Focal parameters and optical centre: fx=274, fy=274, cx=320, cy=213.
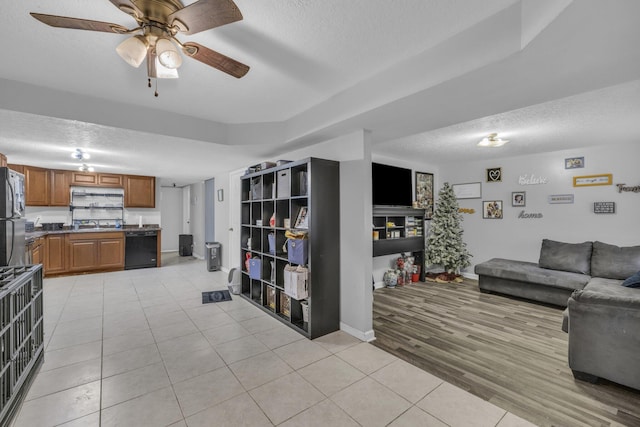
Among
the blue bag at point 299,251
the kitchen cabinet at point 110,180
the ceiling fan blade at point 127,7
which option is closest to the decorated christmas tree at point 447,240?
the blue bag at point 299,251

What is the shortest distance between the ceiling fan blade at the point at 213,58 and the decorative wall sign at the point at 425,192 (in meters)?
4.56

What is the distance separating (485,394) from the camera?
205cm

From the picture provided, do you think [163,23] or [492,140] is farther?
[492,140]

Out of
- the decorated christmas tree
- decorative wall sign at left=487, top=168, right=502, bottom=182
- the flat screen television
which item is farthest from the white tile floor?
decorative wall sign at left=487, top=168, right=502, bottom=182

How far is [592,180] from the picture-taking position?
167 inches

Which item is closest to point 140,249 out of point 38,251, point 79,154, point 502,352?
point 38,251

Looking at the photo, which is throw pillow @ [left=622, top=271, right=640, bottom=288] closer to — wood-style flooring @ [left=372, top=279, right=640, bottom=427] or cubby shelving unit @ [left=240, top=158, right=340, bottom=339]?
wood-style flooring @ [left=372, top=279, right=640, bottom=427]

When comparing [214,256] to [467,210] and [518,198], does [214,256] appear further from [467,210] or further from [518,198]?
[518,198]

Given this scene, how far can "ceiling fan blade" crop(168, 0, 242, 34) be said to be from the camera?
1251mm

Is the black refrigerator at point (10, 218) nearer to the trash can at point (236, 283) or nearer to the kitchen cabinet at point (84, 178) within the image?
the trash can at point (236, 283)

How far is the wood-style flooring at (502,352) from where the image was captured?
1923 millimetres

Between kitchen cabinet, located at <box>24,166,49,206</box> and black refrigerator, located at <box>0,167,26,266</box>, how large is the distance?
153 inches

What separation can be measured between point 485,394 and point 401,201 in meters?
3.42

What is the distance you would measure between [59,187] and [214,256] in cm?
356
